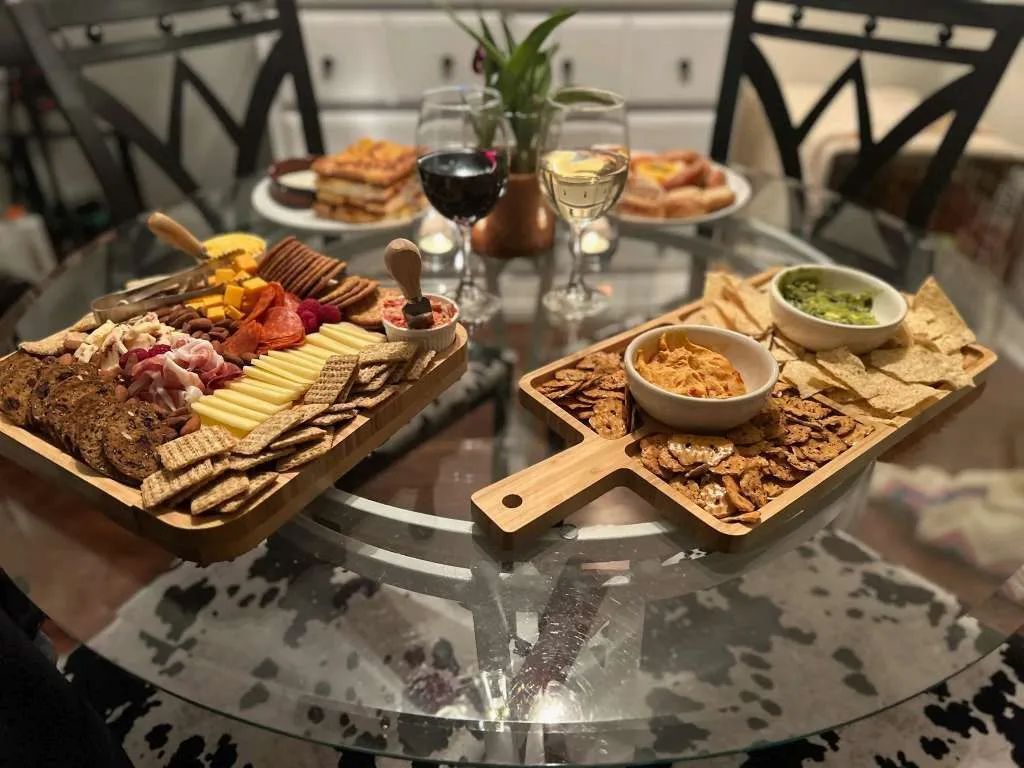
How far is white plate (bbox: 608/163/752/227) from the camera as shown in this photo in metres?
1.38

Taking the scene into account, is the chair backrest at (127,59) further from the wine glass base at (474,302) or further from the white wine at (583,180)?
the white wine at (583,180)

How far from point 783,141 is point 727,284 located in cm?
90

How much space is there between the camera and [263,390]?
0.88 meters

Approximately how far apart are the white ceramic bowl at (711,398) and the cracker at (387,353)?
→ 0.85 feet

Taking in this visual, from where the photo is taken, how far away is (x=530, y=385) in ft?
3.17

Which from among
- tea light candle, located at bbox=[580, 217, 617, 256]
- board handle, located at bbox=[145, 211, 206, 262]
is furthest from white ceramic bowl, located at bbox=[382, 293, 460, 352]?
tea light candle, located at bbox=[580, 217, 617, 256]

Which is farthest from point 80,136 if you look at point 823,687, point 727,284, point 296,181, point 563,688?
point 823,687

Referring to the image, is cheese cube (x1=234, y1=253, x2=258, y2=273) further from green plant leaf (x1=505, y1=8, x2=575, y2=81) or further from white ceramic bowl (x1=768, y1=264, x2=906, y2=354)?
white ceramic bowl (x1=768, y1=264, x2=906, y2=354)

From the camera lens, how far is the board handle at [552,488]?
2.57ft

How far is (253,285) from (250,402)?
0.82 feet

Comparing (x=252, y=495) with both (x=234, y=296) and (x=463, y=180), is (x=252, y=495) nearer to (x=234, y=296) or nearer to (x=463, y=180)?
(x=234, y=296)

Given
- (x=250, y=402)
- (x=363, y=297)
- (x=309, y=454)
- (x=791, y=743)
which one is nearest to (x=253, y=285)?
(x=363, y=297)

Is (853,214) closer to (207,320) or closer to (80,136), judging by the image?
(207,320)

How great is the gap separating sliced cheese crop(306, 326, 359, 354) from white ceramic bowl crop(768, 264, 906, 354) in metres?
0.56
